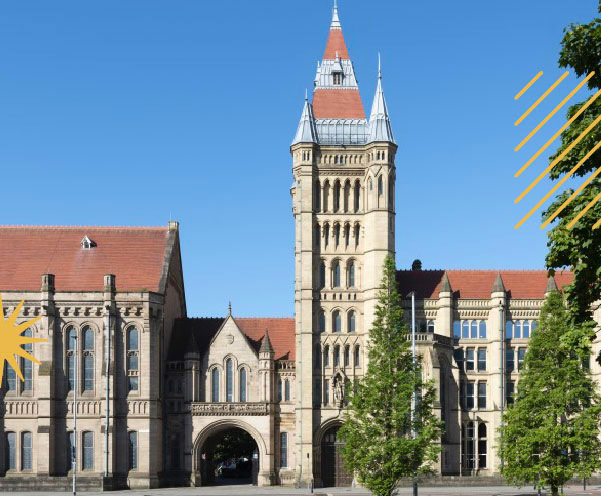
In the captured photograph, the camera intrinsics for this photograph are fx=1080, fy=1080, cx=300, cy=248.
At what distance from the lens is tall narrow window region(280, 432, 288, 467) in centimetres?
8188

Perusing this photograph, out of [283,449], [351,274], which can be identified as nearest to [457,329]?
[351,274]

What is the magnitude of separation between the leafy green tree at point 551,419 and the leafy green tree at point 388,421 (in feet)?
14.6

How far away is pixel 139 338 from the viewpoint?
265 ft

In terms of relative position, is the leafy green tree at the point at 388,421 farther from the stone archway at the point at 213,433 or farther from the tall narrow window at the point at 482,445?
the tall narrow window at the point at 482,445

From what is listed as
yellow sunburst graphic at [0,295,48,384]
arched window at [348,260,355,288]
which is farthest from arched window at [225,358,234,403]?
yellow sunburst graphic at [0,295,48,384]

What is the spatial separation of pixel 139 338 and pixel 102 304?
12.4 ft

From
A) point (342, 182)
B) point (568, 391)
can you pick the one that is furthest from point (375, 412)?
point (342, 182)

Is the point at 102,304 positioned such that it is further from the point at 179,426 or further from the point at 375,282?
the point at 375,282

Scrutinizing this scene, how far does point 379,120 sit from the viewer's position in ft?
273

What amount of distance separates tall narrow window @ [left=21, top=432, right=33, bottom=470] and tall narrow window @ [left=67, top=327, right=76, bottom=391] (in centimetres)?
471

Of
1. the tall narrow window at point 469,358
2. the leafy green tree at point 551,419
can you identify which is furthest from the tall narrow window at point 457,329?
the leafy green tree at point 551,419

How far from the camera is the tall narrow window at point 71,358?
80.7m

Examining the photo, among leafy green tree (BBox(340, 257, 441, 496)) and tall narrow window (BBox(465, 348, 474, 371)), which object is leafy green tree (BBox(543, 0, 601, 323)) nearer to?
leafy green tree (BBox(340, 257, 441, 496))

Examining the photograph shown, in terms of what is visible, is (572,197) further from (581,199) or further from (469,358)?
(469,358)
